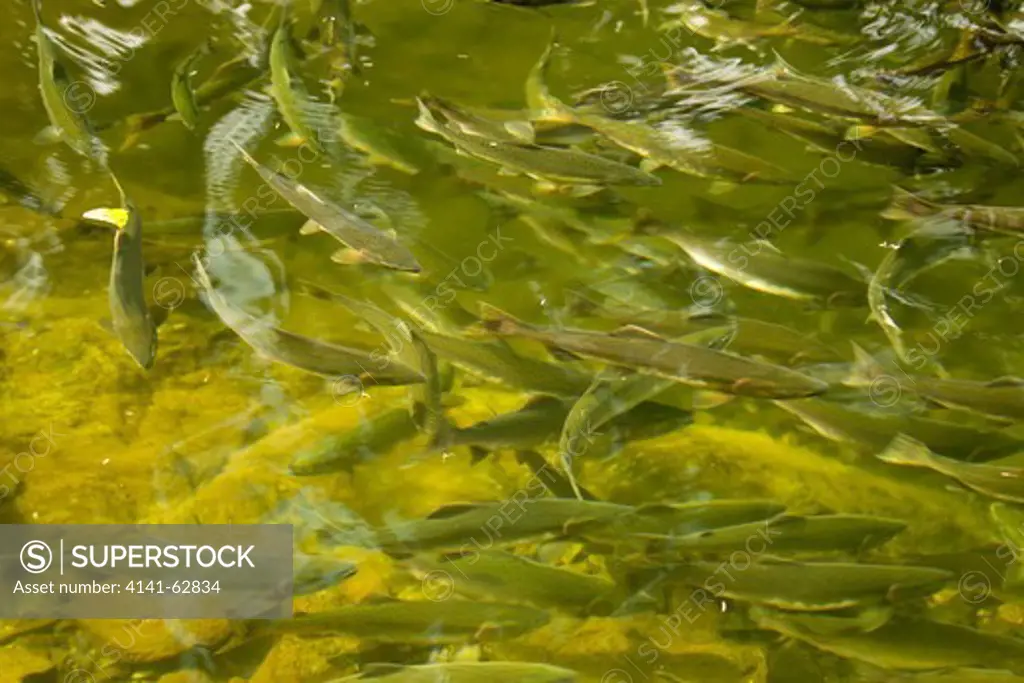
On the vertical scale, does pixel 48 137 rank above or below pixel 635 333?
above

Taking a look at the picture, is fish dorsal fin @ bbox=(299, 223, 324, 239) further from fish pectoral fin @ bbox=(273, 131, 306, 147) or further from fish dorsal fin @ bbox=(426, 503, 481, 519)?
fish dorsal fin @ bbox=(426, 503, 481, 519)

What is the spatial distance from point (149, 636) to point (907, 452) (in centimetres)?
161

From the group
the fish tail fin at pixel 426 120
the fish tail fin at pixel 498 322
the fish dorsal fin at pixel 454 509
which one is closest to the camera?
the fish dorsal fin at pixel 454 509

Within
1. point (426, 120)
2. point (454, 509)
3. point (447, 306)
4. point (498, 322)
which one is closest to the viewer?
point (454, 509)

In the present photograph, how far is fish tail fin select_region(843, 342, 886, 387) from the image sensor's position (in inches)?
68.2

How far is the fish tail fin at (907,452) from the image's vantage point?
163 cm

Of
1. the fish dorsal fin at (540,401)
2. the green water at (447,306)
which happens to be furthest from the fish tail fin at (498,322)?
the fish dorsal fin at (540,401)

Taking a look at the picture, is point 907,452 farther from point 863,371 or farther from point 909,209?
point 909,209

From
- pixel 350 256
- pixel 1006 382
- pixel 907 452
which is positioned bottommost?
pixel 907 452

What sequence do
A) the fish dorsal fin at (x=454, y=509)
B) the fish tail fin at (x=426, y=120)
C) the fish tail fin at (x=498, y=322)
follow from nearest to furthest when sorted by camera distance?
the fish dorsal fin at (x=454, y=509)
the fish tail fin at (x=498, y=322)
the fish tail fin at (x=426, y=120)

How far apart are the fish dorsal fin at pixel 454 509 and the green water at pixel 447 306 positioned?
103 mm

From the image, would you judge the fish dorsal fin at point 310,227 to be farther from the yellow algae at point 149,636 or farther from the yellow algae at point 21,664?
the yellow algae at point 21,664

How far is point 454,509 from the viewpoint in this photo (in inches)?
62.6

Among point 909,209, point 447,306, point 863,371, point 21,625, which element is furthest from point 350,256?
point 909,209
